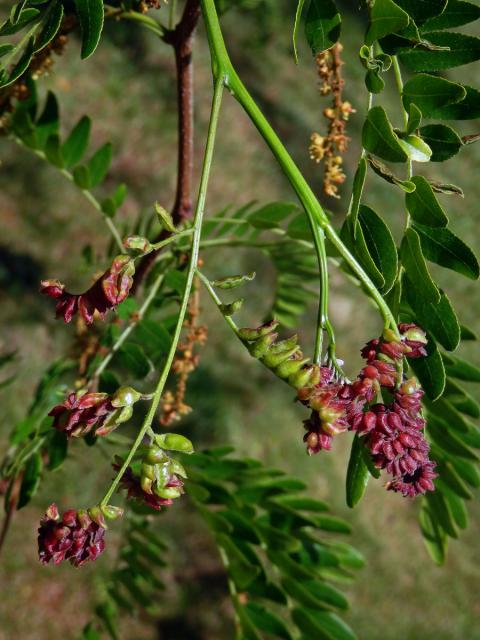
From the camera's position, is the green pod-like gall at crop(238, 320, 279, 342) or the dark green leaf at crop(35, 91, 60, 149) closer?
the green pod-like gall at crop(238, 320, 279, 342)

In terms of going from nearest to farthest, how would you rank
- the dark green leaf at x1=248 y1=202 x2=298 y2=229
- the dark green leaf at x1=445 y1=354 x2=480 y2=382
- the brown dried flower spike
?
the brown dried flower spike
the dark green leaf at x1=445 y1=354 x2=480 y2=382
the dark green leaf at x1=248 y1=202 x2=298 y2=229

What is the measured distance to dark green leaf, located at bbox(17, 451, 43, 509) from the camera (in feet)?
3.97

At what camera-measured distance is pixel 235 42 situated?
438 centimetres

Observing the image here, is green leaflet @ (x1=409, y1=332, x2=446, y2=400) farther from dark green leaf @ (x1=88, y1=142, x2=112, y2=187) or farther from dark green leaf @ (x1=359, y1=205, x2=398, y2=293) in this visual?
dark green leaf @ (x1=88, y1=142, x2=112, y2=187)

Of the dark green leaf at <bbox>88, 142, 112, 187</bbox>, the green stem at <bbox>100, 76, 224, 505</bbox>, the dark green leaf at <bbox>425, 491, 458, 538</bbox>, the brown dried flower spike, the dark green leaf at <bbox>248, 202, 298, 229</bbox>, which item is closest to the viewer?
the green stem at <bbox>100, 76, 224, 505</bbox>

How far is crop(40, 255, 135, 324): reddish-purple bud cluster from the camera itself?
2.51 ft

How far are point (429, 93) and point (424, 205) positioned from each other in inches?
5.5

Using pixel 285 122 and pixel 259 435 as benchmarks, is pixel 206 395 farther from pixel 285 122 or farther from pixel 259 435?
pixel 285 122

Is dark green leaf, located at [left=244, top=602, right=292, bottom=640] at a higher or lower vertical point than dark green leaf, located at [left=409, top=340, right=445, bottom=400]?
lower

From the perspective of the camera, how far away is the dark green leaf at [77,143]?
1.50 m

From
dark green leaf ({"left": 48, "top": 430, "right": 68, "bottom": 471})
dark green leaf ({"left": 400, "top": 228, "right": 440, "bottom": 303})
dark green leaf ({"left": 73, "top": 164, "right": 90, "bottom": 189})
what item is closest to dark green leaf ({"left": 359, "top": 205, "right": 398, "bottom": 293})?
dark green leaf ({"left": 400, "top": 228, "right": 440, "bottom": 303})

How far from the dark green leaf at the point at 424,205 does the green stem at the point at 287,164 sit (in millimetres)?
104

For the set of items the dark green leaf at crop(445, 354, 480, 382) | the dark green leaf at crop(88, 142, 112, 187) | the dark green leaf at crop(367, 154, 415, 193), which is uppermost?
the dark green leaf at crop(367, 154, 415, 193)

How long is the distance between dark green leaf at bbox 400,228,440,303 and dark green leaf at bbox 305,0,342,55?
0.78ft
